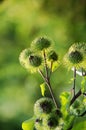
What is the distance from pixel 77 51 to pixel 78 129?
0.10m

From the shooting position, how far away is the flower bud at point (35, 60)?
0.53 meters

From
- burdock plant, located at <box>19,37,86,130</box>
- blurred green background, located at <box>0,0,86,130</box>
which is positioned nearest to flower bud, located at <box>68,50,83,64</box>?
burdock plant, located at <box>19,37,86,130</box>

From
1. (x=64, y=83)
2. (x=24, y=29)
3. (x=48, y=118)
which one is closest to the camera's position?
(x=48, y=118)

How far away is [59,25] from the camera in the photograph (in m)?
2.03

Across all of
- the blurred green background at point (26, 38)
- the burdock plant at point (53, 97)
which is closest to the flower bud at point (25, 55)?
the burdock plant at point (53, 97)

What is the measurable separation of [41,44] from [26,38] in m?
1.47

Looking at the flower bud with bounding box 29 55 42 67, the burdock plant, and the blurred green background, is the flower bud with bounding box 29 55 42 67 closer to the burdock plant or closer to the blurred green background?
the burdock plant

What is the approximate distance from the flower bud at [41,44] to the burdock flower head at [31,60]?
0.01m

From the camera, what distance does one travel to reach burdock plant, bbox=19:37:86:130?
47cm

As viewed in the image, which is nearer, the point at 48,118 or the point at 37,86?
the point at 48,118

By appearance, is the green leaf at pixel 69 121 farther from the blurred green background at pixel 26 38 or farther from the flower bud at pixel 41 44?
the blurred green background at pixel 26 38

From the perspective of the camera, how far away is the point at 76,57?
0.52m

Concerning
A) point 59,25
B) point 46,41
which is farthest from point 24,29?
point 46,41

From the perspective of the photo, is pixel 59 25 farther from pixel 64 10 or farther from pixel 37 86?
pixel 37 86
